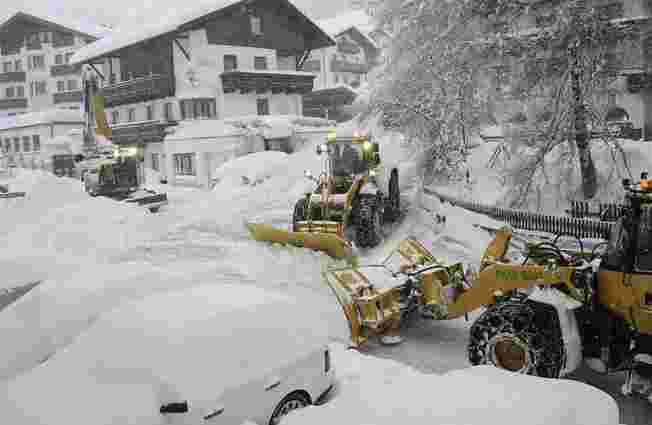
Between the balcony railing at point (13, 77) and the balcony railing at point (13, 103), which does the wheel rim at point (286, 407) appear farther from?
the balcony railing at point (13, 103)

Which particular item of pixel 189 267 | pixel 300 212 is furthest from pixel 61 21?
pixel 189 267

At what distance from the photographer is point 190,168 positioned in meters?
31.2

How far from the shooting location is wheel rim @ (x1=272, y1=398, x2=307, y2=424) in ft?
17.2

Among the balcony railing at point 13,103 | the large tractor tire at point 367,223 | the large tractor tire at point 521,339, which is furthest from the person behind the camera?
the balcony railing at point 13,103

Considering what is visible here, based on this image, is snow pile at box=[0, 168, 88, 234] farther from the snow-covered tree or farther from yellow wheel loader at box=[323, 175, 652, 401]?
yellow wheel loader at box=[323, 175, 652, 401]

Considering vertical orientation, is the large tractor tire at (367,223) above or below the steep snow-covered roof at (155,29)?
below

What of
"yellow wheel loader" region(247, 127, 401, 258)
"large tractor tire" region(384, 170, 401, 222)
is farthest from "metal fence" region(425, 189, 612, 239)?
"yellow wheel loader" region(247, 127, 401, 258)

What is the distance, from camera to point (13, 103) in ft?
192

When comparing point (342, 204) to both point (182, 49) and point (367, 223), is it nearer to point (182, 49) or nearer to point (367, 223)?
point (367, 223)

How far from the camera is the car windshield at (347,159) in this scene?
44.9ft

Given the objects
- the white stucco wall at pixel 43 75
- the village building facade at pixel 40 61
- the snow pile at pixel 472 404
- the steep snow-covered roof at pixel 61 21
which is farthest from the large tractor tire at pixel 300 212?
the white stucco wall at pixel 43 75

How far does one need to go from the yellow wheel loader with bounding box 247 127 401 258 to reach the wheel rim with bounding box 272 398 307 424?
18.3ft

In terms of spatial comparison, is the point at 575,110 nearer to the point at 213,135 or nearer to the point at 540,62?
the point at 540,62

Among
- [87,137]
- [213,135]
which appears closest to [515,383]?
[87,137]
